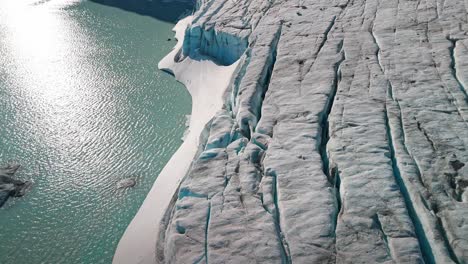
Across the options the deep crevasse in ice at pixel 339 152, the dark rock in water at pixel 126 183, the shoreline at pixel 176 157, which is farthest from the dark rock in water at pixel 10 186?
the deep crevasse in ice at pixel 339 152

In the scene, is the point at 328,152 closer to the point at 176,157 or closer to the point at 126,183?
the point at 176,157

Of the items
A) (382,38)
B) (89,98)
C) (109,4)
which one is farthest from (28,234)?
(109,4)

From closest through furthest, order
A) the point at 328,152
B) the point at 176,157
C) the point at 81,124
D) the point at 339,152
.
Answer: the point at 339,152 → the point at 328,152 → the point at 176,157 → the point at 81,124

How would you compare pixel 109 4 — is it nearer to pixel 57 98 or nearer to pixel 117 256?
pixel 57 98

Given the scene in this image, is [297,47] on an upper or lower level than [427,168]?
upper

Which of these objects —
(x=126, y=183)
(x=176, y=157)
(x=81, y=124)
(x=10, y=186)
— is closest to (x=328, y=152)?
(x=176, y=157)

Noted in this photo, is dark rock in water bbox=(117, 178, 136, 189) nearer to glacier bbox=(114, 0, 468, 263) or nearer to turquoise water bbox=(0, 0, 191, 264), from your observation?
turquoise water bbox=(0, 0, 191, 264)

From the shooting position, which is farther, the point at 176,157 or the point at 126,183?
the point at 176,157
